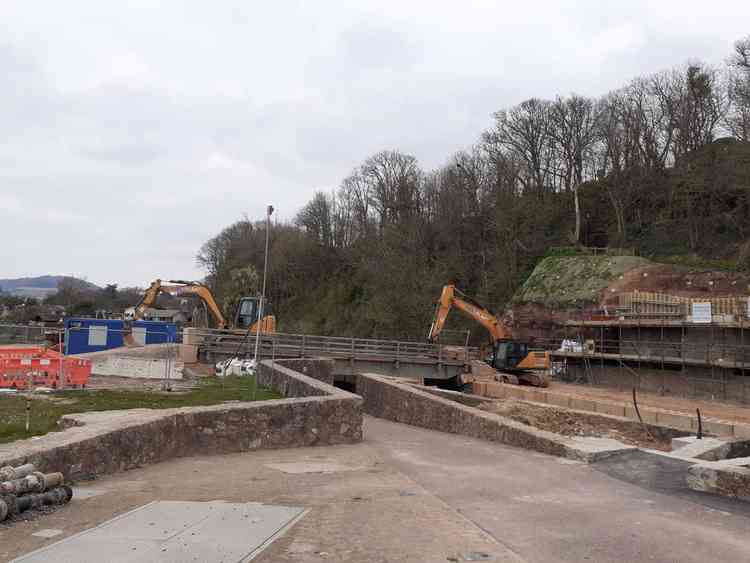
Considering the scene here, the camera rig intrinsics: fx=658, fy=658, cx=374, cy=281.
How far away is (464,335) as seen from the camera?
53.5 meters

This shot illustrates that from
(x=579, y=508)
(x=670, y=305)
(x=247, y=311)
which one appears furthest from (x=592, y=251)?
(x=579, y=508)

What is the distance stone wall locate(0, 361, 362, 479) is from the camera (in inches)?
294

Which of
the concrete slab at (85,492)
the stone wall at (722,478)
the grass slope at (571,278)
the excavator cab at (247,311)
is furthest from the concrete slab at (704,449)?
the grass slope at (571,278)

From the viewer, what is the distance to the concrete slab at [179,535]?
4828 mm

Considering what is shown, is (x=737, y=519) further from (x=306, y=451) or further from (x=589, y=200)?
(x=589, y=200)

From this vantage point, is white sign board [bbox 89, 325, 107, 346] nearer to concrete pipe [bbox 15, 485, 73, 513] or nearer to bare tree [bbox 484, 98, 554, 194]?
concrete pipe [bbox 15, 485, 73, 513]

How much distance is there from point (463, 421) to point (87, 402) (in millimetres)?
7706

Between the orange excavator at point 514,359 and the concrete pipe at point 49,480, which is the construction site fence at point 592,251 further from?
the concrete pipe at point 49,480

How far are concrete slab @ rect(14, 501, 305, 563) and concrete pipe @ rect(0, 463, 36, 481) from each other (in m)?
1.07

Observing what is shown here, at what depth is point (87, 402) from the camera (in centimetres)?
1295

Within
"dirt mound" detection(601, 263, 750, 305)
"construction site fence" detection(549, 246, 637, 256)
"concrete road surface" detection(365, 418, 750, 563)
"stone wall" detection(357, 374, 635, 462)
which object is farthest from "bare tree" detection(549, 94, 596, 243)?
"concrete road surface" detection(365, 418, 750, 563)

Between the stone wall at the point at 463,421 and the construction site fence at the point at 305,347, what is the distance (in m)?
8.91

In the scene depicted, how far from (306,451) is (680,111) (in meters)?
56.8

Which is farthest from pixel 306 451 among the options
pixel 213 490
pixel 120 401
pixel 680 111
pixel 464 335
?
pixel 680 111
